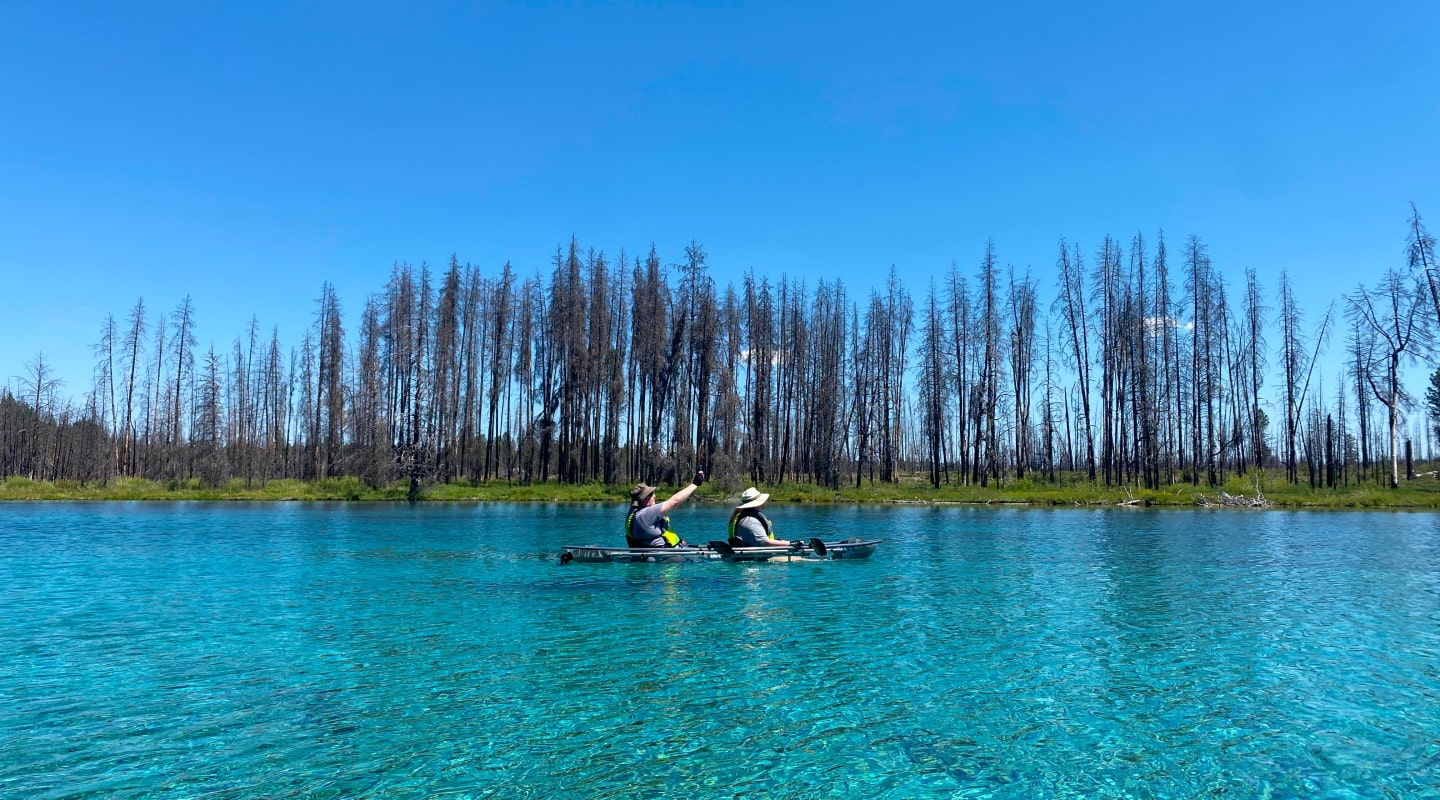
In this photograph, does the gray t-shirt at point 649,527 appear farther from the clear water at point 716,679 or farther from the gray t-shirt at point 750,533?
the gray t-shirt at point 750,533

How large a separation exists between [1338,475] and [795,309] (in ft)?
150

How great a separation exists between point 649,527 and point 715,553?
1.93 m

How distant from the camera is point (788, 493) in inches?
2203

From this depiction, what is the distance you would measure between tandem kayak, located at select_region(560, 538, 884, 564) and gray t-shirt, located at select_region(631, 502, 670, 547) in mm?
276

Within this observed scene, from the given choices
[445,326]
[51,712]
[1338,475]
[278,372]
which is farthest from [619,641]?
[278,372]

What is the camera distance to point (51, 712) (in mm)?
8758

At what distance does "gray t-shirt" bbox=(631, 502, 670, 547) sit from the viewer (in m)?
21.5

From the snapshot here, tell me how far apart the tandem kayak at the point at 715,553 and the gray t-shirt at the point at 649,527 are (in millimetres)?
276

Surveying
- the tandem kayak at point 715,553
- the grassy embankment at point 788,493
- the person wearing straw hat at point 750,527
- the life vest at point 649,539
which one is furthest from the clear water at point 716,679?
the grassy embankment at point 788,493

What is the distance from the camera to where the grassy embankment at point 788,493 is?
5022 centimetres

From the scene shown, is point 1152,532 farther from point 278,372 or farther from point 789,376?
point 278,372

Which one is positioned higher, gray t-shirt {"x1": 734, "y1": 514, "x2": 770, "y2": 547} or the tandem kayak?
gray t-shirt {"x1": 734, "y1": 514, "x2": 770, "y2": 547}

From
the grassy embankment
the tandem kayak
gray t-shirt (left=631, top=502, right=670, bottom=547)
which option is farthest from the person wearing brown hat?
the grassy embankment

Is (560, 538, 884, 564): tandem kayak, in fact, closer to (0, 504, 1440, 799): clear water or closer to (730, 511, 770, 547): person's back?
(730, 511, 770, 547): person's back
